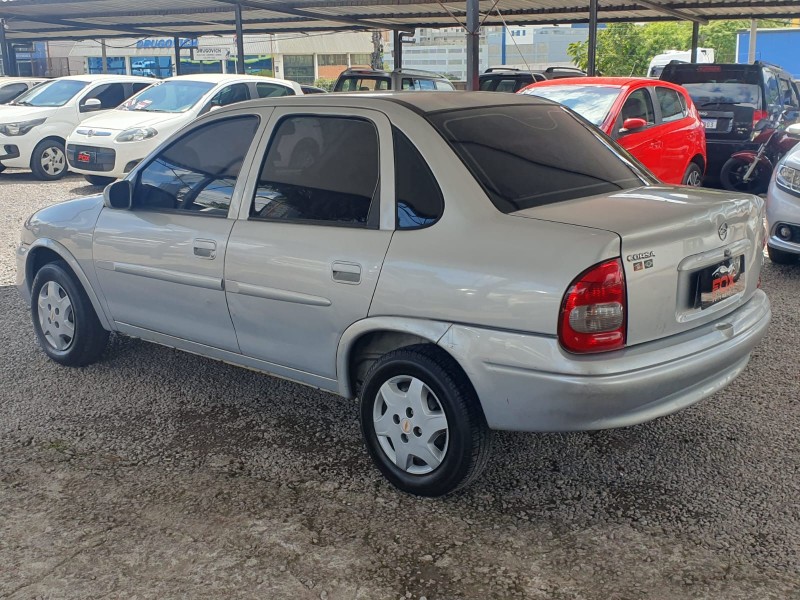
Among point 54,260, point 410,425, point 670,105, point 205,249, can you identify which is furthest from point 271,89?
point 410,425

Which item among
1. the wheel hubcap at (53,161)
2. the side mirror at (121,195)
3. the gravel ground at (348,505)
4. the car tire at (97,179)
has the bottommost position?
the gravel ground at (348,505)

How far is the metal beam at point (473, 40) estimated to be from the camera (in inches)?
484

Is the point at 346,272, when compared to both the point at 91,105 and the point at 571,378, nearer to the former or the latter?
the point at 571,378

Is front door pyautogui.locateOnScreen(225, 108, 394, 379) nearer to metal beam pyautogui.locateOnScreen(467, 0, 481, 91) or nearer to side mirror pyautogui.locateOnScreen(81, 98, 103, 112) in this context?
metal beam pyautogui.locateOnScreen(467, 0, 481, 91)

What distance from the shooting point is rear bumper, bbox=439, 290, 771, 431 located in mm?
3207

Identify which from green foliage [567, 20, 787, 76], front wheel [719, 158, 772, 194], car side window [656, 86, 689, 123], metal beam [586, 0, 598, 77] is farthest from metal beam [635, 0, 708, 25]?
green foliage [567, 20, 787, 76]

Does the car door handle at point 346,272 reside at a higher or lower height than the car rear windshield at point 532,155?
lower

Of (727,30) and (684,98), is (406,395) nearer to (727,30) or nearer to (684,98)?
(684,98)

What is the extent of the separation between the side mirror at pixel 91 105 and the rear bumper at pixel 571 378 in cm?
1366

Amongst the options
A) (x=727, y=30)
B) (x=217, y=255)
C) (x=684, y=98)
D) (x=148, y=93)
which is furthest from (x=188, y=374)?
(x=727, y=30)

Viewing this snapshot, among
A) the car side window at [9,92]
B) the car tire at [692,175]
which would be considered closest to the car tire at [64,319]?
the car tire at [692,175]

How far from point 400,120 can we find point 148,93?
11547 mm

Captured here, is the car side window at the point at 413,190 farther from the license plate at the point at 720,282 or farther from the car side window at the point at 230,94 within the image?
the car side window at the point at 230,94

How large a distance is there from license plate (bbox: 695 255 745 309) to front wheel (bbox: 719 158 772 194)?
8.70 meters
